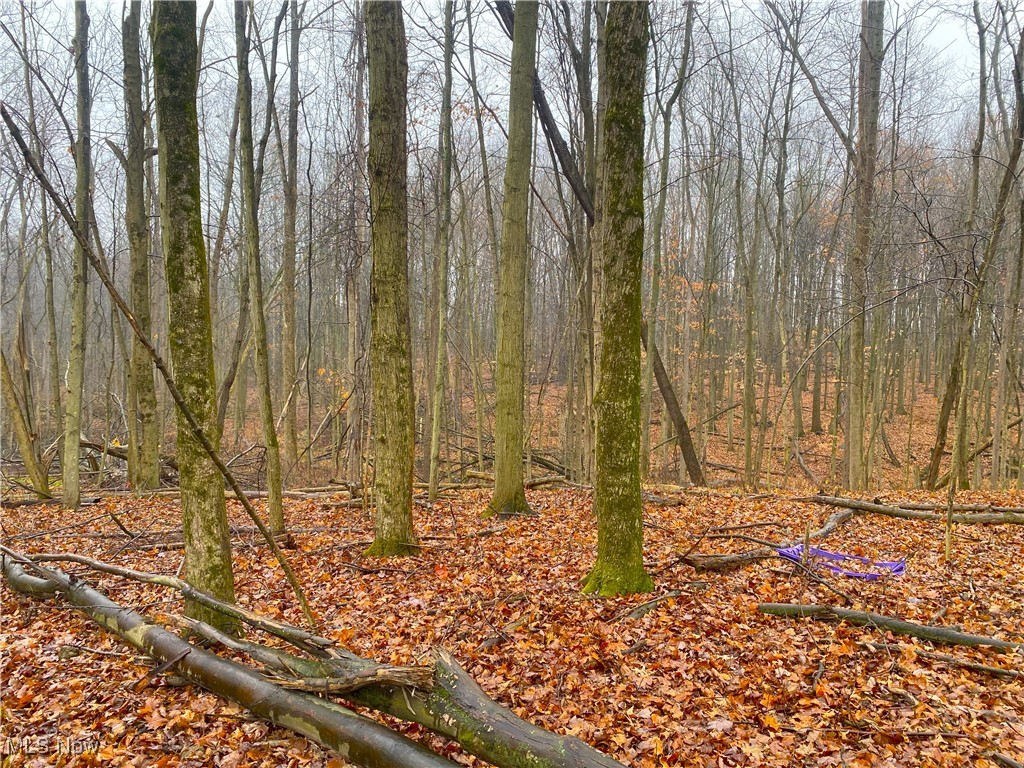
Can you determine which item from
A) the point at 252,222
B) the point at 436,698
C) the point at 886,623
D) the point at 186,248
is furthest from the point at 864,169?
the point at 436,698

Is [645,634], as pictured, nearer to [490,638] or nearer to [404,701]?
[490,638]

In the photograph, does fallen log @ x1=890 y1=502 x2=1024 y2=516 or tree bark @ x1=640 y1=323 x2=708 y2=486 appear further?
tree bark @ x1=640 y1=323 x2=708 y2=486

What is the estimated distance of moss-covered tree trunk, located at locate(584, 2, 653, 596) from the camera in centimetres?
484

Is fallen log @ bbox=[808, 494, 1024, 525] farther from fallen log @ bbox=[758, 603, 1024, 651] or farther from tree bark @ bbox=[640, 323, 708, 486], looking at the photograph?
fallen log @ bbox=[758, 603, 1024, 651]

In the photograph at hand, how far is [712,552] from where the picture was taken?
21.6ft

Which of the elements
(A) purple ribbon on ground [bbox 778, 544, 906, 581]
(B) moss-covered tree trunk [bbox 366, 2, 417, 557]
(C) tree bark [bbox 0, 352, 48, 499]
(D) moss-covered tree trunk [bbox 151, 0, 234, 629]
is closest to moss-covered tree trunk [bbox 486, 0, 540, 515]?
(B) moss-covered tree trunk [bbox 366, 2, 417, 557]

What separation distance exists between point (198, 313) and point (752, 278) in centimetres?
1326

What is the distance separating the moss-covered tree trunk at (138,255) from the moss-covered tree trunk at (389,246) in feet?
18.1

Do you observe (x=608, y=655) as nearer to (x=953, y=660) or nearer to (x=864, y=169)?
(x=953, y=660)

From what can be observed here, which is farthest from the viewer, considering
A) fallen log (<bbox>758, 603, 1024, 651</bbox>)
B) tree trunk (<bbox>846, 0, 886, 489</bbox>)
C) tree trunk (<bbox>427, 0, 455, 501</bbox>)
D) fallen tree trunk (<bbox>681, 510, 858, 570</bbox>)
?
tree trunk (<bbox>846, 0, 886, 489</bbox>)

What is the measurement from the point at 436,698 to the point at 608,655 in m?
1.70

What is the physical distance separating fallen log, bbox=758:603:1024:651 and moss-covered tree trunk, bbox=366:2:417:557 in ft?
13.3

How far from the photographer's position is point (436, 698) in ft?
9.87

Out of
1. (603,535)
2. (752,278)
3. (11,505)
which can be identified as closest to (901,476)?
(752,278)
